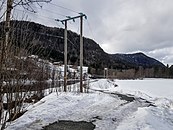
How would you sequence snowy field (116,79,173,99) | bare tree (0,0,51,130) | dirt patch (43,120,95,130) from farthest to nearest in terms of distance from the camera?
snowy field (116,79,173,99), dirt patch (43,120,95,130), bare tree (0,0,51,130)

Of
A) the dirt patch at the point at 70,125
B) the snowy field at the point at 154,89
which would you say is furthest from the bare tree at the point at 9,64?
the snowy field at the point at 154,89

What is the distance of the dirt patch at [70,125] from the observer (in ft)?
29.6

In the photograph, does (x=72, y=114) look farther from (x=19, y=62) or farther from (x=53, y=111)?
(x=19, y=62)

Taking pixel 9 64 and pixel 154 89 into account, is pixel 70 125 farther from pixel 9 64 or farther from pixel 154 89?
pixel 154 89

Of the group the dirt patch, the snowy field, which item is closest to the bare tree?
the dirt patch

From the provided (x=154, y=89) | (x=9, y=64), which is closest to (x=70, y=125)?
(x=9, y=64)

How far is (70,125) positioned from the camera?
9.53 m

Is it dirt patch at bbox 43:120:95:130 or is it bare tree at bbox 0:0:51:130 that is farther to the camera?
dirt patch at bbox 43:120:95:130

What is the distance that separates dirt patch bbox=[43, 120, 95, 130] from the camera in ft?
29.6

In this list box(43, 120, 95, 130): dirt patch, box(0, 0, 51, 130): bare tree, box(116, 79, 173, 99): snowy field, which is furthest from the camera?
box(116, 79, 173, 99): snowy field

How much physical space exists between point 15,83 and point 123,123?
16.1 feet

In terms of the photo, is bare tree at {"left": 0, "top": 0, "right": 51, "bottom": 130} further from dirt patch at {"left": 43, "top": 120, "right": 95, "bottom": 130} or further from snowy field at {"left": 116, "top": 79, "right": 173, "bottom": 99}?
snowy field at {"left": 116, "top": 79, "right": 173, "bottom": 99}

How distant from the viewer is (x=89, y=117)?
36.7 feet

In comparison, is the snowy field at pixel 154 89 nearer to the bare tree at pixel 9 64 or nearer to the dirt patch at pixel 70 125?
the dirt patch at pixel 70 125
